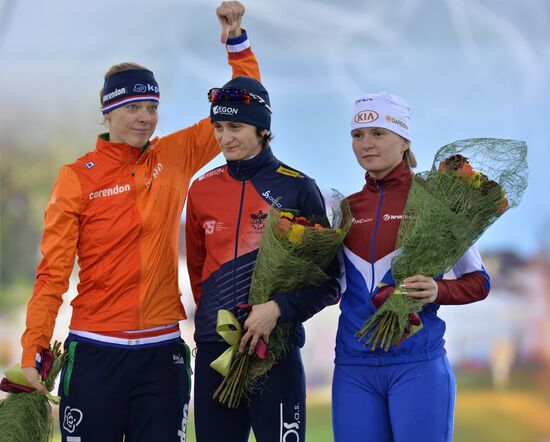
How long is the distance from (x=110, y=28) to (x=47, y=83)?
0.56 m

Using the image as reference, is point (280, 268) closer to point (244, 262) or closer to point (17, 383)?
point (244, 262)

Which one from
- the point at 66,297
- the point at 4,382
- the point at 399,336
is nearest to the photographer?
the point at 399,336

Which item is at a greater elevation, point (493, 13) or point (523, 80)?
point (493, 13)

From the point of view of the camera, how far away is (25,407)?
2555mm

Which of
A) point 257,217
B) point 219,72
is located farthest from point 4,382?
point 219,72

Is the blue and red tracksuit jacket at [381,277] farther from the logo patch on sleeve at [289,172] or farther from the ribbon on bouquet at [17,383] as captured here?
the ribbon on bouquet at [17,383]

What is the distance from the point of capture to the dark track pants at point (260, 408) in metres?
2.49

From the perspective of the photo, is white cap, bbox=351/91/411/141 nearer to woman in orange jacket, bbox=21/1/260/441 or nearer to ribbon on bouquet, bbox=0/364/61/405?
woman in orange jacket, bbox=21/1/260/441

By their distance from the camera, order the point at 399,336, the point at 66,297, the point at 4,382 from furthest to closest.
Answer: the point at 66,297 → the point at 4,382 → the point at 399,336

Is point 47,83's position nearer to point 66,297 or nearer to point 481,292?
point 66,297

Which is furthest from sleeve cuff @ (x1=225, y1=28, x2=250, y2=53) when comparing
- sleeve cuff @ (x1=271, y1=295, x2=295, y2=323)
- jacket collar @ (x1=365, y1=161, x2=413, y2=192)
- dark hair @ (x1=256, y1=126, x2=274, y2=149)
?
sleeve cuff @ (x1=271, y1=295, x2=295, y2=323)

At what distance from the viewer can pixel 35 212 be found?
5809mm

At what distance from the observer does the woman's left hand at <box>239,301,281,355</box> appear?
2.45 metres

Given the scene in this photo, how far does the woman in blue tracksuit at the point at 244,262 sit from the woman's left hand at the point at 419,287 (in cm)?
30
